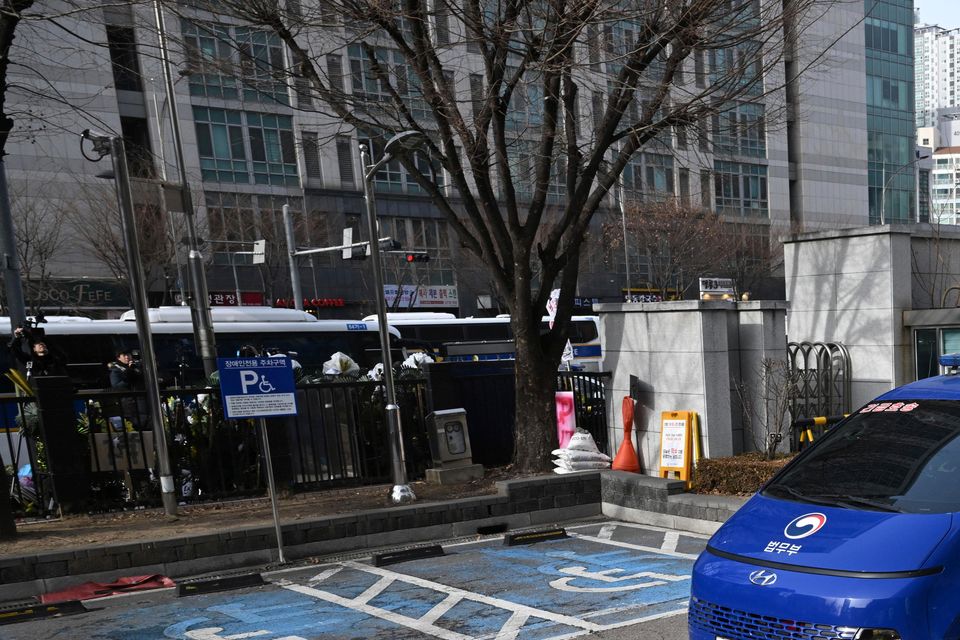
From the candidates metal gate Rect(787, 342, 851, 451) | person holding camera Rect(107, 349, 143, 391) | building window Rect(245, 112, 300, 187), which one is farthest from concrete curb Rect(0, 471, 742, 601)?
building window Rect(245, 112, 300, 187)

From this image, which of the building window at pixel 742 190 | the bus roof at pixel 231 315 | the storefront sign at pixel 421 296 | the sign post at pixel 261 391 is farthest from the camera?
the building window at pixel 742 190

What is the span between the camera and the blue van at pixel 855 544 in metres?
3.92

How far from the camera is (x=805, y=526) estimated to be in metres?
4.59

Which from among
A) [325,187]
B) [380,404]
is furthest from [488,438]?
[325,187]

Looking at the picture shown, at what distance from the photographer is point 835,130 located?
6072 cm

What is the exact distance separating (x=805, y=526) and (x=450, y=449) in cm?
828

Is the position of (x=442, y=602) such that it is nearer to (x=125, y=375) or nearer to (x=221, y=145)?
(x=125, y=375)

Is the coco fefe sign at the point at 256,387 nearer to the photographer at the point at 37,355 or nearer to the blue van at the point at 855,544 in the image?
the photographer at the point at 37,355

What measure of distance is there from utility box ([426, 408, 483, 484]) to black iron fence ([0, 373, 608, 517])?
0.74 metres

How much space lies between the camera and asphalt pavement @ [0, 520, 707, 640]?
6.63 meters

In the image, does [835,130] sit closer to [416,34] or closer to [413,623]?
[416,34]

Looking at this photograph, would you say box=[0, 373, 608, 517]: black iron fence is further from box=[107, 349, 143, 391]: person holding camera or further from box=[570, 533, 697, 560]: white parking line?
box=[570, 533, 697, 560]: white parking line

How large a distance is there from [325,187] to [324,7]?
30.3 metres

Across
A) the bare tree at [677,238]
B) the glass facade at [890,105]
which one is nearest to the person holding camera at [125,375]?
the bare tree at [677,238]
